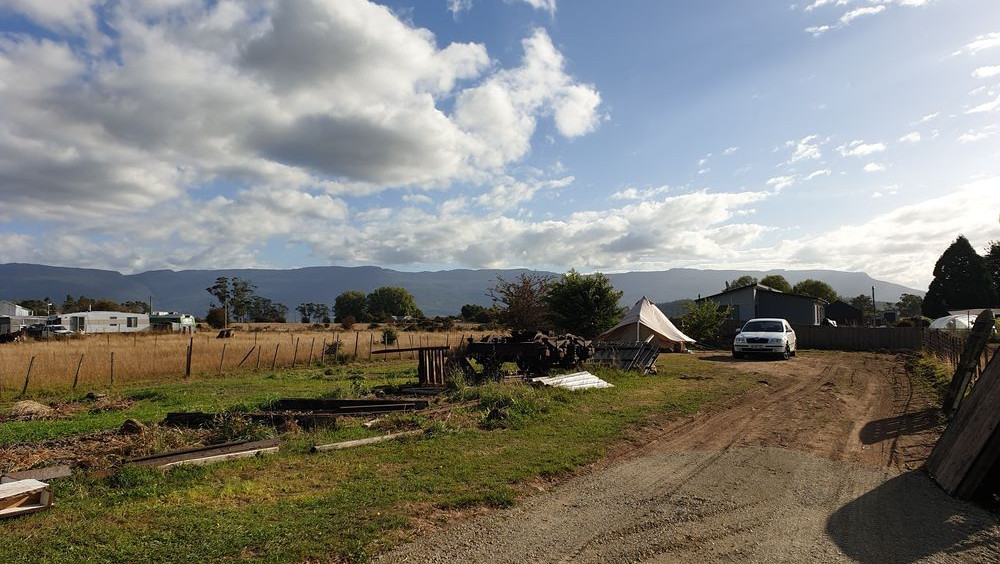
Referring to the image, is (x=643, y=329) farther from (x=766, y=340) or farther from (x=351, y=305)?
(x=351, y=305)

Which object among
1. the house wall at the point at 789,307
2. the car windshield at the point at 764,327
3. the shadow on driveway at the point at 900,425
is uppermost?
the house wall at the point at 789,307

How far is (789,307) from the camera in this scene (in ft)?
153

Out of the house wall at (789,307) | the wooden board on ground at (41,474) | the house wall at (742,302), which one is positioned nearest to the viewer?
the wooden board on ground at (41,474)

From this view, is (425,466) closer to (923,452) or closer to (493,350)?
Answer: (923,452)

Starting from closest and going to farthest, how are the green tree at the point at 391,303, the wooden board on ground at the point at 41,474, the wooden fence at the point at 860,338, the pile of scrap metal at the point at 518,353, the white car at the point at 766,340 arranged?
the wooden board on ground at the point at 41,474, the pile of scrap metal at the point at 518,353, the white car at the point at 766,340, the wooden fence at the point at 860,338, the green tree at the point at 391,303

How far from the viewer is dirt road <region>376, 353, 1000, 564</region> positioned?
14.7 ft

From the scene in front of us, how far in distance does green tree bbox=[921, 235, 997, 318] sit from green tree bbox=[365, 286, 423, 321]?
84.2 metres

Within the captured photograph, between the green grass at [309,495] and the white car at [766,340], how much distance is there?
617 inches

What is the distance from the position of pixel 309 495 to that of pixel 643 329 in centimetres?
2348

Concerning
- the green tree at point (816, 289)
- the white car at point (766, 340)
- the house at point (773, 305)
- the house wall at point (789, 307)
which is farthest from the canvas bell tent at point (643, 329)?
the green tree at point (816, 289)

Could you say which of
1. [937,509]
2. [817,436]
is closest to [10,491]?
[937,509]

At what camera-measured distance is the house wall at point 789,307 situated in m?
46.1

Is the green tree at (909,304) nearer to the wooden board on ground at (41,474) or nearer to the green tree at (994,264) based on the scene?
the green tree at (994,264)

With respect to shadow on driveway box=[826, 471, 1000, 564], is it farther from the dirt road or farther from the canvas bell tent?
the canvas bell tent
